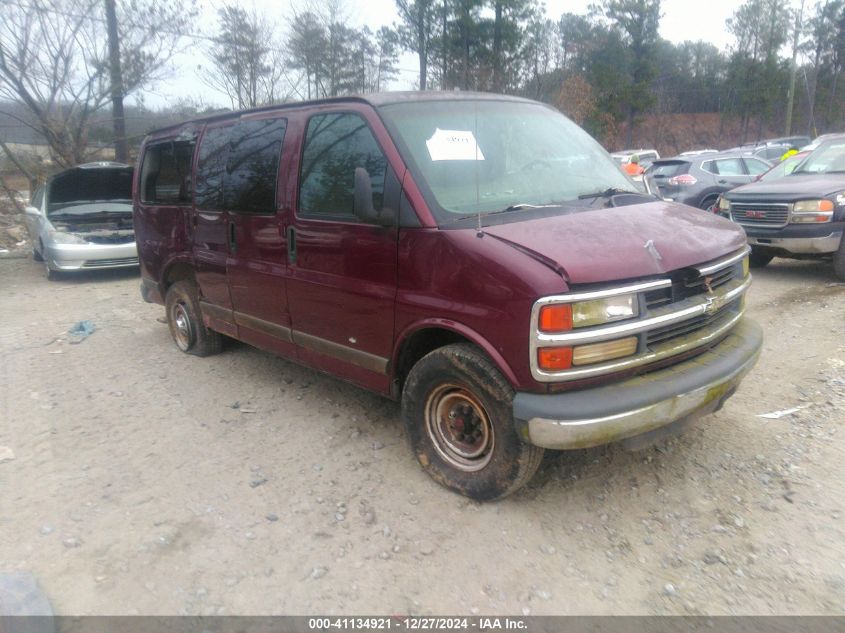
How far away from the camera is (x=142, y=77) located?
46.0 feet

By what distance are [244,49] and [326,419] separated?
15.3 meters

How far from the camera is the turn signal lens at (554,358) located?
277cm

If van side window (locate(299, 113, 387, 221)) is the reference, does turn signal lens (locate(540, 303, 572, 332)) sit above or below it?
below

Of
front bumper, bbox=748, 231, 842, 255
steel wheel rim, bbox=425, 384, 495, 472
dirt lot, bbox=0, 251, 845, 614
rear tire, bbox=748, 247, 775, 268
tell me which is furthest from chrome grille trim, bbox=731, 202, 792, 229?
steel wheel rim, bbox=425, 384, 495, 472

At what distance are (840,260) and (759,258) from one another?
1.19 metres

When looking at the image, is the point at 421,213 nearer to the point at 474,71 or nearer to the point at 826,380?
the point at 826,380

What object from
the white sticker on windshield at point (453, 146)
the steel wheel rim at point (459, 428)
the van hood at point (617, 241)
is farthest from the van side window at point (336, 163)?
the steel wheel rim at point (459, 428)

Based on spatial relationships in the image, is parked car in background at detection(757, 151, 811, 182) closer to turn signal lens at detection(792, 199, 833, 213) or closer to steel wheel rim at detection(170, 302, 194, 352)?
turn signal lens at detection(792, 199, 833, 213)

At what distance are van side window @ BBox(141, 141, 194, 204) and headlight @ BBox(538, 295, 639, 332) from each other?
3.66m

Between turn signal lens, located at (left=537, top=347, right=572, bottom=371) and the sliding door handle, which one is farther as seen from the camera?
the sliding door handle

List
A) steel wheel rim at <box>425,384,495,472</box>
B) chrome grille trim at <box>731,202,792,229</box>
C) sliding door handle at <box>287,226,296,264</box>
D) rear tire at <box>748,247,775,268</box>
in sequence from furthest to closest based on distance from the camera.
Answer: rear tire at <box>748,247,775,268</box>
chrome grille trim at <box>731,202,792,229</box>
sliding door handle at <box>287,226,296,264</box>
steel wheel rim at <box>425,384,495,472</box>

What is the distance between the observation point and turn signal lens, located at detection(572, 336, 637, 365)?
280 centimetres

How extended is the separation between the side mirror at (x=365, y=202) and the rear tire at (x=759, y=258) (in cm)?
672

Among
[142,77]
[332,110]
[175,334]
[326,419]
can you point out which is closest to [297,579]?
[326,419]
